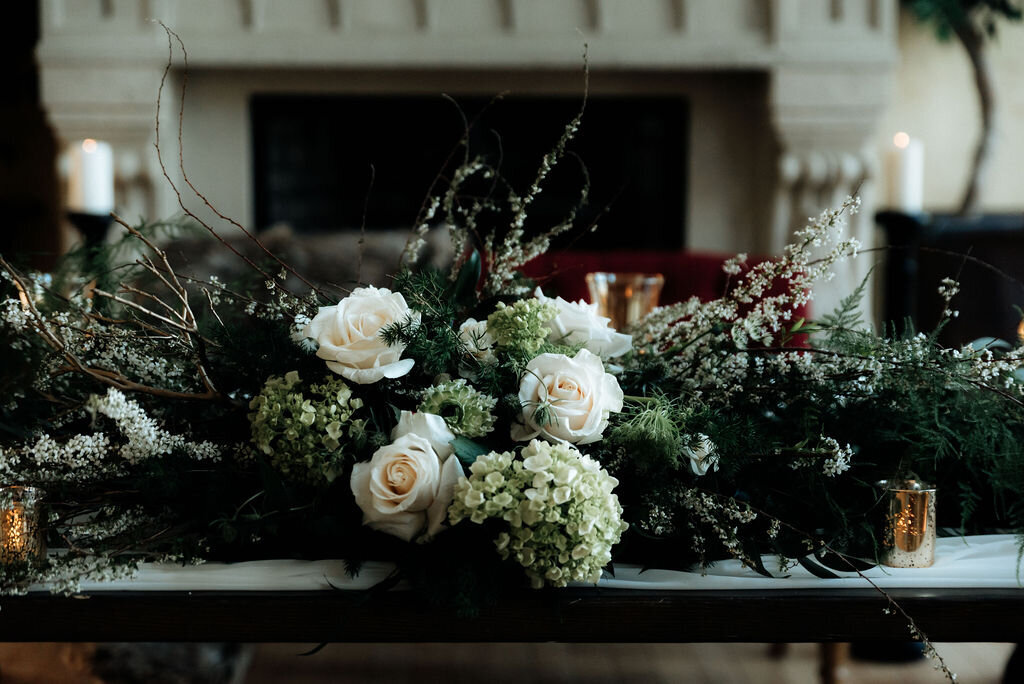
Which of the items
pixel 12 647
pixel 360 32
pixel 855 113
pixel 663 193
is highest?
pixel 360 32

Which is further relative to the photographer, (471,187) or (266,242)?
(471,187)

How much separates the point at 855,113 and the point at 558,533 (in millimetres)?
3317

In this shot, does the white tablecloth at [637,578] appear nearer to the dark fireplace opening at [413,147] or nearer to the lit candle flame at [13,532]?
the lit candle flame at [13,532]

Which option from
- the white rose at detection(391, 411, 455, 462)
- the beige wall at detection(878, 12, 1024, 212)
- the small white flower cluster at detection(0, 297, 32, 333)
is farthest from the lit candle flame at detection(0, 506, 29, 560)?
the beige wall at detection(878, 12, 1024, 212)

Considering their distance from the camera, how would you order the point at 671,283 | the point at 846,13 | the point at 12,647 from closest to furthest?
the point at 12,647 < the point at 671,283 < the point at 846,13

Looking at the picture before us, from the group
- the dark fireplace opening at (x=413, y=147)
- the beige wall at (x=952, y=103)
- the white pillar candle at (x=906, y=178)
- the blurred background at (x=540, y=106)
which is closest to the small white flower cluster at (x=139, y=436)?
the white pillar candle at (x=906, y=178)

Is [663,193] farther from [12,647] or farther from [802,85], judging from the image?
[12,647]

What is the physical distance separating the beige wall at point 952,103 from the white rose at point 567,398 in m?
3.53

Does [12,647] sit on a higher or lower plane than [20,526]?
lower

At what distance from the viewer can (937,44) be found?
156 inches

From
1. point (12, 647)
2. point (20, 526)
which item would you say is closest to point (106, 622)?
point (20, 526)

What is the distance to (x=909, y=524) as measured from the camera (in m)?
0.84

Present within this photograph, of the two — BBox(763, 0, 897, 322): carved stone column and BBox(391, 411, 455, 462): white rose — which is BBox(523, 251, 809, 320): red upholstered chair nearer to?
BBox(391, 411, 455, 462): white rose

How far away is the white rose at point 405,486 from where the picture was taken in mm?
757
